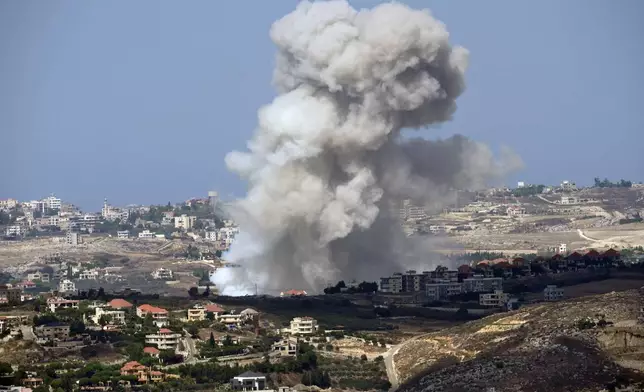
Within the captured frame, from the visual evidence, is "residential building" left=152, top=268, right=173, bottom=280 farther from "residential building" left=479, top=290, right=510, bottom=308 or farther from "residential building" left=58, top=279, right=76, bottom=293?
"residential building" left=479, top=290, right=510, bottom=308

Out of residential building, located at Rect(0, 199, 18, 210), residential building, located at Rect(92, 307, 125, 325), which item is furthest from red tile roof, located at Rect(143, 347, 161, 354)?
residential building, located at Rect(0, 199, 18, 210)

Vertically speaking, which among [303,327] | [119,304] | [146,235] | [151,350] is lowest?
[151,350]

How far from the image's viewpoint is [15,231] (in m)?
138

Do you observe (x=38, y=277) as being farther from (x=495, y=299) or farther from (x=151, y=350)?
(x=151, y=350)

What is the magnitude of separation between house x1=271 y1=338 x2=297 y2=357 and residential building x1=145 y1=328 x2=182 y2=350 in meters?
3.50

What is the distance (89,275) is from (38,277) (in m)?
3.27

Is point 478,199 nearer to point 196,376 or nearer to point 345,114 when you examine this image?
point 345,114

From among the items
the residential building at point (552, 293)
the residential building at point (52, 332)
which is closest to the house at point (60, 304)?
the residential building at point (52, 332)

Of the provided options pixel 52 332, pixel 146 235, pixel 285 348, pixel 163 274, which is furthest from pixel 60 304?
pixel 146 235

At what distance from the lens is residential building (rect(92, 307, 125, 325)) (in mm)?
63075

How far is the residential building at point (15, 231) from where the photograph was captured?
13648cm

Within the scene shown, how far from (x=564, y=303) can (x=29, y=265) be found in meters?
62.8

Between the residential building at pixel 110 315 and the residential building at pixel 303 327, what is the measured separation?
6430 millimetres

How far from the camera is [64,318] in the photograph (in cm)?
6303
